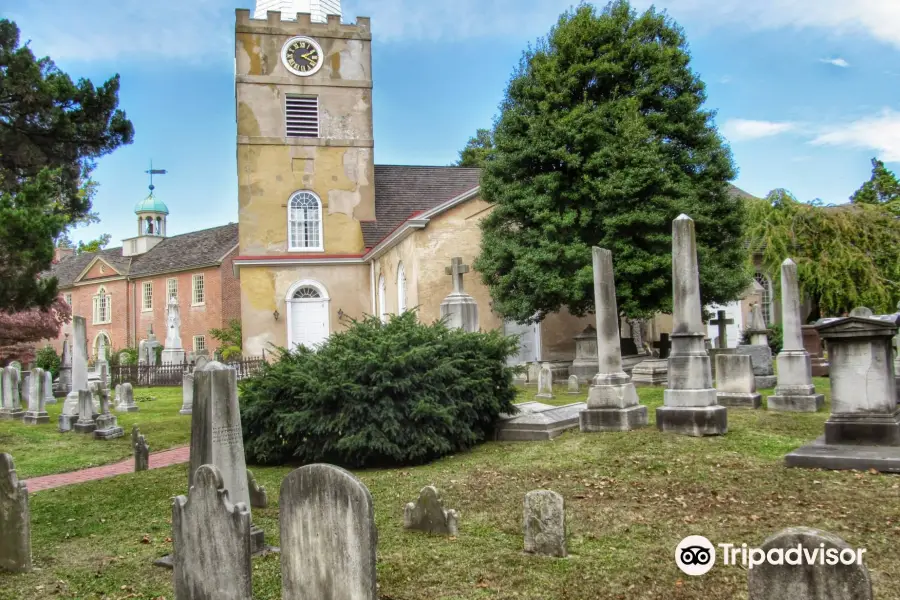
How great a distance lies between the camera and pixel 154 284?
2042 inches

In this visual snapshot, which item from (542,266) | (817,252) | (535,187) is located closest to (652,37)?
(535,187)

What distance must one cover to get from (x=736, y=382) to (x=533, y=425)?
14.6 ft

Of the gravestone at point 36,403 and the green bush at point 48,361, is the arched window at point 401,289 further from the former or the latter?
the green bush at point 48,361

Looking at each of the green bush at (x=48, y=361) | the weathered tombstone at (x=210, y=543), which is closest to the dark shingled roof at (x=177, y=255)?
the green bush at (x=48, y=361)

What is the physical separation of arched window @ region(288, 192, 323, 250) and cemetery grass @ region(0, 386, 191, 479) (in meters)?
11.7

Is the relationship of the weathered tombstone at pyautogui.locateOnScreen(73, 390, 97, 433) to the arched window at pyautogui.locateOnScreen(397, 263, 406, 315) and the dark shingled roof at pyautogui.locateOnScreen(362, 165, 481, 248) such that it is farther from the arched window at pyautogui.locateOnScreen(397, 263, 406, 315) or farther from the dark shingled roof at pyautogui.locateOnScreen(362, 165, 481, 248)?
the dark shingled roof at pyautogui.locateOnScreen(362, 165, 481, 248)

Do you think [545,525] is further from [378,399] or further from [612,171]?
[612,171]

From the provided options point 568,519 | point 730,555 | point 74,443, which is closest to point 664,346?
point 74,443

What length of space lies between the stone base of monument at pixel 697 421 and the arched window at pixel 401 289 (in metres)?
16.7

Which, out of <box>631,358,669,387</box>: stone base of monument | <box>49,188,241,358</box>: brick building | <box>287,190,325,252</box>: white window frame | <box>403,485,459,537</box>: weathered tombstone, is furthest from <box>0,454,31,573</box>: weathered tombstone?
<box>49,188,241,358</box>: brick building

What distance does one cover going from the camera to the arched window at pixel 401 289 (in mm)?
26403

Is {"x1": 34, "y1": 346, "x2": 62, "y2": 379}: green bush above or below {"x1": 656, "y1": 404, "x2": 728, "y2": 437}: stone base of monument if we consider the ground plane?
above

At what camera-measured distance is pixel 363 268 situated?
3044 cm

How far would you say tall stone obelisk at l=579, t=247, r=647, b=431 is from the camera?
1093 cm
